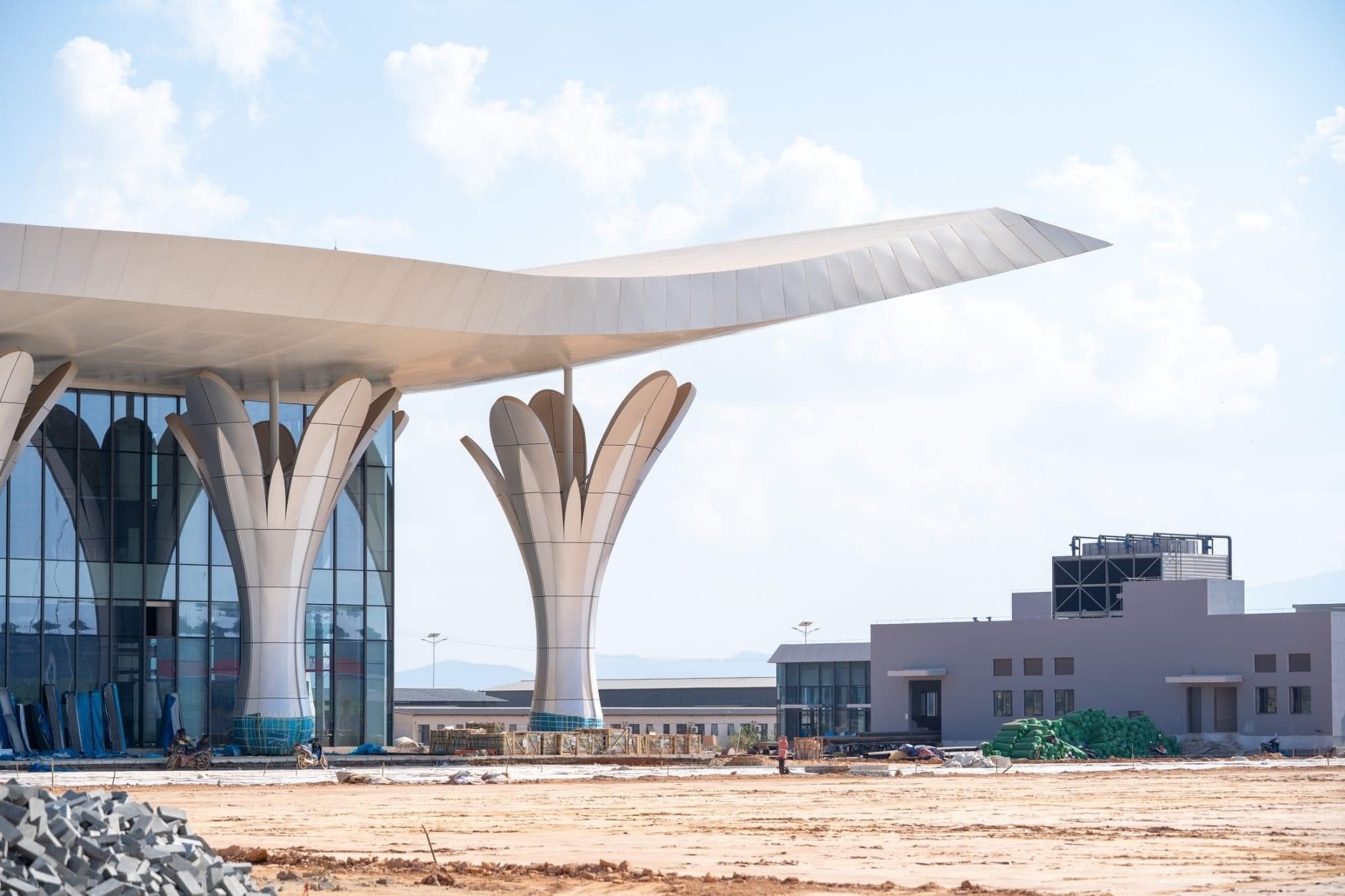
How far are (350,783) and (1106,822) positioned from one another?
57.8ft

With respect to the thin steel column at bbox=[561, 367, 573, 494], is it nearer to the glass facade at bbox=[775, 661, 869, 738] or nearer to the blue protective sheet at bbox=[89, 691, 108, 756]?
the blue protective sheet at bbox=[89, 691, 108, 756]

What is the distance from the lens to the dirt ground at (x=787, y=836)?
1867 cm

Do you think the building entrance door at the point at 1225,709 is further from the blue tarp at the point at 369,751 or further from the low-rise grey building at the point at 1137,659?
the blue tarp at the point at 369,751

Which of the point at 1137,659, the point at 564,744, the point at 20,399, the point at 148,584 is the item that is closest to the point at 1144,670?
the point at 1137,659

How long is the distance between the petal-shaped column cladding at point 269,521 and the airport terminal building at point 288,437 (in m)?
0.07

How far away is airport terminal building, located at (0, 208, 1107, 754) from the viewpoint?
40.0m

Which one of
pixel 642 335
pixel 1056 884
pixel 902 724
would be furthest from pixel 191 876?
pixel 902 724

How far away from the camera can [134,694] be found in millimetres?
49219

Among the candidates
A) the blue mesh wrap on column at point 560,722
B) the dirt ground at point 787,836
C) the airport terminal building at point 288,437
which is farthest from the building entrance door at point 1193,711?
the dirt ground at point 787,836

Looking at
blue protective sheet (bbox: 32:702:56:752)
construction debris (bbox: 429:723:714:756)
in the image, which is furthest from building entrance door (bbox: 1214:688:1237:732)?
blue protective sheet (bbox: 32:702:56:752)

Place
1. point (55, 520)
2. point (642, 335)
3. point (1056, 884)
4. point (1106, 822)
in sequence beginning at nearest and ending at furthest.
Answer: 1. point (1056, 884)
2. point (1106, 822)
3. point (642, 335)
4. point (55, 520)

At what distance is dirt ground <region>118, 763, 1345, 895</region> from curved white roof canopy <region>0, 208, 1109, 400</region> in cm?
1052

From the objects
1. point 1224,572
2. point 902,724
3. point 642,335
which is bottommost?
point 902,724

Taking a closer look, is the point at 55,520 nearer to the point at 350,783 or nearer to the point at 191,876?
the point at 350,783
